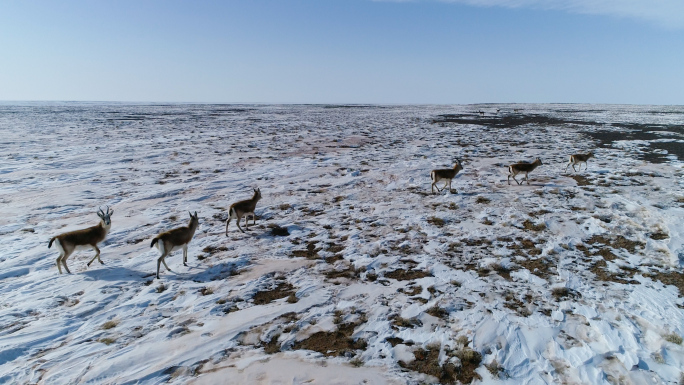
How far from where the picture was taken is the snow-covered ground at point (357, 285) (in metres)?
5.09

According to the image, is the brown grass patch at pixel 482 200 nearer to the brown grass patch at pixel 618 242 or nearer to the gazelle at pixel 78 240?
the brown grass patch at pixel 618 242

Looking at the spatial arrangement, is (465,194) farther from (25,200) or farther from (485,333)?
(25,200)

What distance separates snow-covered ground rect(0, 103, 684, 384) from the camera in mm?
5086

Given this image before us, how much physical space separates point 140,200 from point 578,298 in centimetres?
1451

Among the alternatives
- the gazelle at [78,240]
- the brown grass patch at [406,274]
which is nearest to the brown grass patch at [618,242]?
the brown grass patch at [406,274]

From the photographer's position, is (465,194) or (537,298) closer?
(537,298)

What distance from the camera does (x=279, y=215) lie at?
39.1 feet

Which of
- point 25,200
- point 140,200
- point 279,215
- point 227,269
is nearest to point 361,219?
point 279,215

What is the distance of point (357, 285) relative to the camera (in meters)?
7.34

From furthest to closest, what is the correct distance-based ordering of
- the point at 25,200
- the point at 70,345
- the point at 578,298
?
1. the point at 25,200
2. the point at 578,298
3. the point at 70,345

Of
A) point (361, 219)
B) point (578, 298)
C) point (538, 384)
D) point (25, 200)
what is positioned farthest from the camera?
point (25, 200)

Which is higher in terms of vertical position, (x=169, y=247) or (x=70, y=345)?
(x=169, y=247)

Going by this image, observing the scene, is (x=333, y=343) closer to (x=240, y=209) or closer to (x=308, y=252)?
(x=308, y=252)

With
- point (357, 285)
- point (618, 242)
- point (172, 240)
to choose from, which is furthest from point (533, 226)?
point (172, 240)
